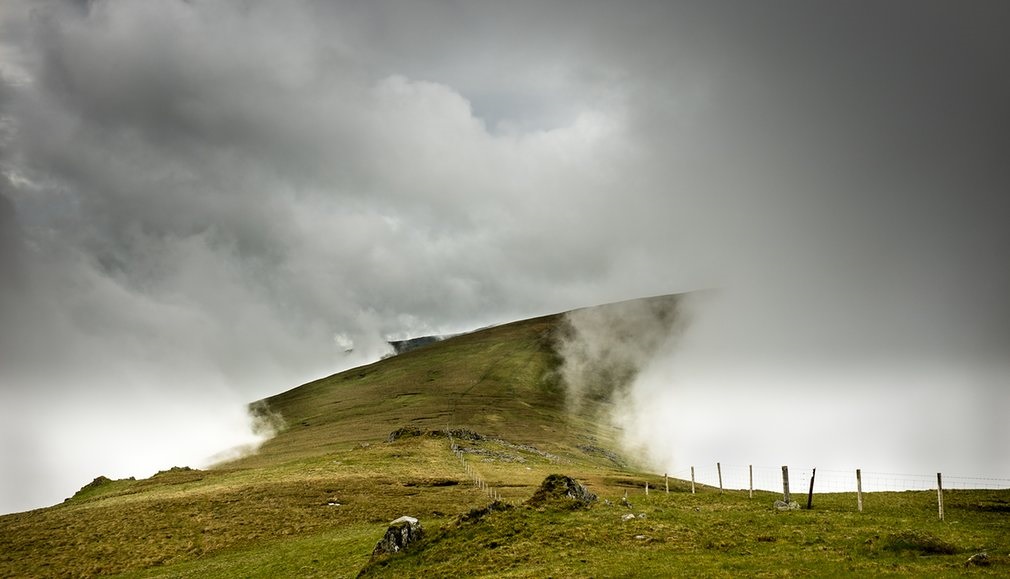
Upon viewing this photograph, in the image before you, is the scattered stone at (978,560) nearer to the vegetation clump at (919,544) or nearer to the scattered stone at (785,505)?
the vegetation clump at (919,544)

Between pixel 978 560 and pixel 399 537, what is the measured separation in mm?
29781

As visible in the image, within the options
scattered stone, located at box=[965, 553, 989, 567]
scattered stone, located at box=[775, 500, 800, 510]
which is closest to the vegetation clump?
scattered stone, located at box=[965, 553, 989, 567]

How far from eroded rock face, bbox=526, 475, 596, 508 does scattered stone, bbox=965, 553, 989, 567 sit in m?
21.4

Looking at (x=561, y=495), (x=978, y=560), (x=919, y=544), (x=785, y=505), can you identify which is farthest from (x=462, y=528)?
(x=978, y=560)

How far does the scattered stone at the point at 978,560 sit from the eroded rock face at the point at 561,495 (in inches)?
843

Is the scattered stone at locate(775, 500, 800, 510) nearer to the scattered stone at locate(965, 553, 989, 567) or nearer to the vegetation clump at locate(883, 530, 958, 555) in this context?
the vegetation clump at locate(883, 530, 958, 555)

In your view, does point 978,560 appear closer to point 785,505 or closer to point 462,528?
point 785,505

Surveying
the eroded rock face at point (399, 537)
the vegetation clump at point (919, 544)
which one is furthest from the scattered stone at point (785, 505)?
the eroded rock face at point (399, 537)

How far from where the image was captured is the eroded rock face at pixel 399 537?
3494 centimetres

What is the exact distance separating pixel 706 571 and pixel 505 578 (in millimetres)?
9458

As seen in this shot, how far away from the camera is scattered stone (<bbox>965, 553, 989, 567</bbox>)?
76.9 ft

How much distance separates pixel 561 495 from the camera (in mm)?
39500

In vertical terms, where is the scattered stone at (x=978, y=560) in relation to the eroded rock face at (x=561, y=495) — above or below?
below

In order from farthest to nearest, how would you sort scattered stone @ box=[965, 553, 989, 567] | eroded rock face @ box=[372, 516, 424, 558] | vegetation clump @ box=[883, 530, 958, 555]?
1. eroded rock face @ box=[372, 516, 424, 558]
2. vegetation clump @ box=[883, 530, 958, 555]
3. scattered stone @ box=[965, 553, 989, 567]
